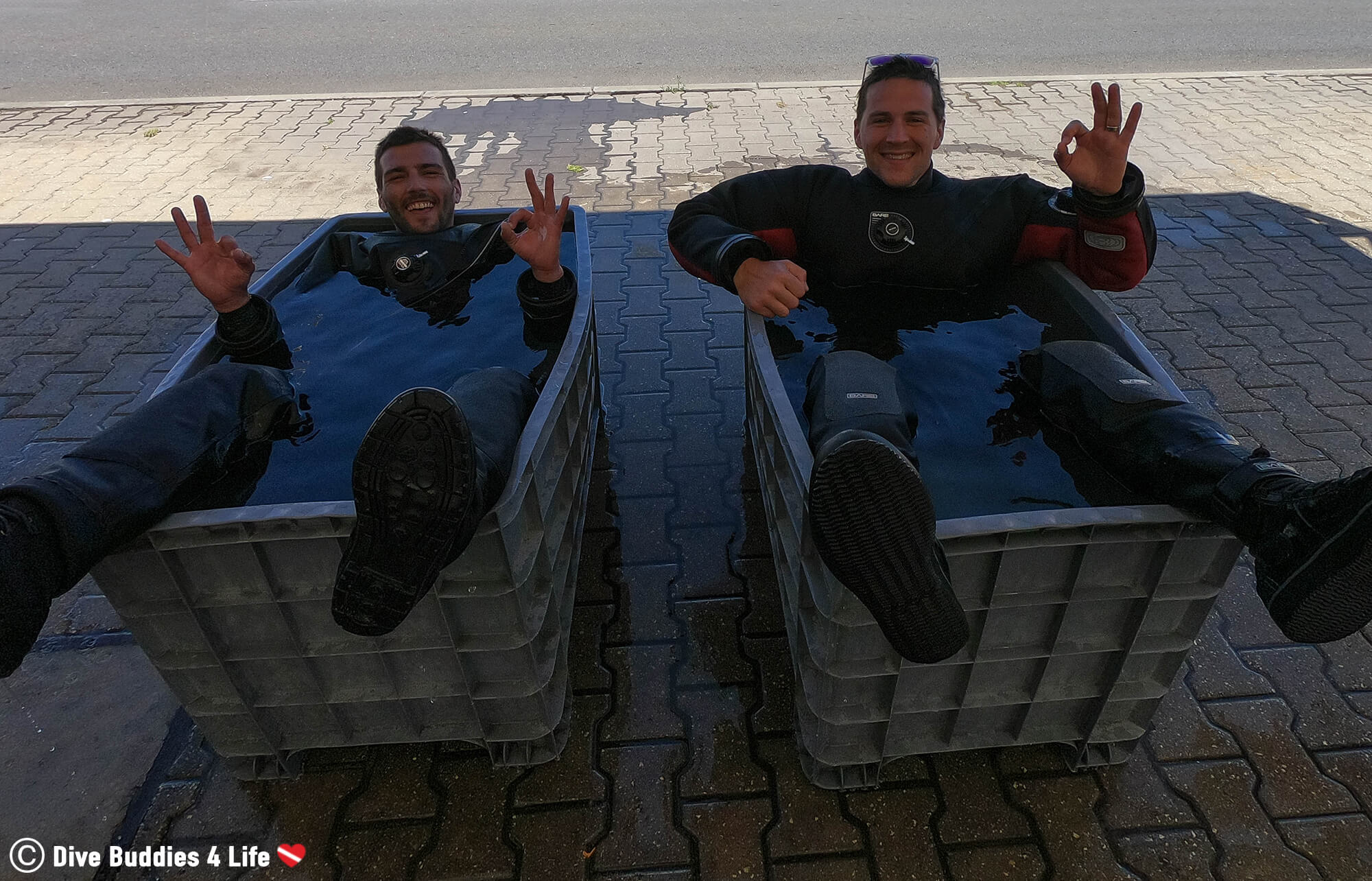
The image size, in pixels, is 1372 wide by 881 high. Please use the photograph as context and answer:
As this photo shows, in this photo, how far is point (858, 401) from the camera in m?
2.21

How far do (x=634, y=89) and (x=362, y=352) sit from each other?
250 inches

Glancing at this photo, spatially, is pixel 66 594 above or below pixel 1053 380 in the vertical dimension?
below

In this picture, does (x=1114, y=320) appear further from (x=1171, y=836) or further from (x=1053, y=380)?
(x=1171, y=836)

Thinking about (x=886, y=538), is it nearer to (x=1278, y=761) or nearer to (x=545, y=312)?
(x=1278, y=761)

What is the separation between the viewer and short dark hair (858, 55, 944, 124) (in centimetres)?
300

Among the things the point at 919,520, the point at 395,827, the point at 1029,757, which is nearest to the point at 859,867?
the point at 1029,757

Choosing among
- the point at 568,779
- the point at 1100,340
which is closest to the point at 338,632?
the point at 568,779

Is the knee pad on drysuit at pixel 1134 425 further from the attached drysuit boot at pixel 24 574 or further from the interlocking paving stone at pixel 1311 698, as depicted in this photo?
the attached drysuit boot at pixel 24 574

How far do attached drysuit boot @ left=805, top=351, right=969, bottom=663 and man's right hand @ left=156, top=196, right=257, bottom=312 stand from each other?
2.26 m

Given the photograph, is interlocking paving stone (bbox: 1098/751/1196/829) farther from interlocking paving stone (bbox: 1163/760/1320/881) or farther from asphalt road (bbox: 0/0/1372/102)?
asphalt road (bbox: 0/0/1372/102)

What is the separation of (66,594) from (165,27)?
37.1ft

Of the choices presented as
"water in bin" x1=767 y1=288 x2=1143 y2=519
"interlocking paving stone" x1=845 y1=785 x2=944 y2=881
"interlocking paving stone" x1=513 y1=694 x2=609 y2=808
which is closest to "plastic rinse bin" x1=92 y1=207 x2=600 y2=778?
"interlocking paving stone" x1=513 y1=694 x2=609 y2=808

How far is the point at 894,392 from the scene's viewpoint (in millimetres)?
2301

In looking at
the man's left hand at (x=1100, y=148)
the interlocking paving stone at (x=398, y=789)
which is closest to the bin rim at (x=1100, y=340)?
the man's left hand at (x=1100, y=148)
